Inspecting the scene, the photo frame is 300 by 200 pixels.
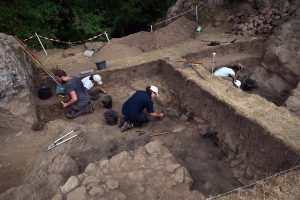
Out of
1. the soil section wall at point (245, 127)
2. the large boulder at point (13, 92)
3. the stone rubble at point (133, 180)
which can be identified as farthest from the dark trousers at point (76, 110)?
the soil section wall at point (245, 127)

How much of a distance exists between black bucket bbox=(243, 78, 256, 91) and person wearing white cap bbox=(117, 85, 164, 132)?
3591 millimetres

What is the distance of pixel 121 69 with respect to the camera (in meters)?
8.06

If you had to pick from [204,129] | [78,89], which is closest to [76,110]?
[78,89]

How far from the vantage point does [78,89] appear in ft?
21.1

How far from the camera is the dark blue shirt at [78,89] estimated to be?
624cm

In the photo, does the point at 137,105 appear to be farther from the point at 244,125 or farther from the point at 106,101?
the point at 244,125

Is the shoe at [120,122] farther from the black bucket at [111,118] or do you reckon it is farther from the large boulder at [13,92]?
the large boulder at [13,92]

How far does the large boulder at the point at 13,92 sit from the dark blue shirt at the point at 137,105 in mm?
2562

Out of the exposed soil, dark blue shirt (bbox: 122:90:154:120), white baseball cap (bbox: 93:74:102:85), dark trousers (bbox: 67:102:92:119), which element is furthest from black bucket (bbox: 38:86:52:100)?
dark blue shirt (bbox: 122:90:154:120)

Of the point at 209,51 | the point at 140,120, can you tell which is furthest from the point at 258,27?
the point at 140,120

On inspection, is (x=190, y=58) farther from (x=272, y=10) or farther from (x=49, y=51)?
(x=49, y=51)

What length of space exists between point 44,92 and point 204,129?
490 centimetres

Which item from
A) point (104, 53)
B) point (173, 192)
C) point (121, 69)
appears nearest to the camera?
point (173, 192)

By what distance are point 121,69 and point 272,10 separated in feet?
22.4
